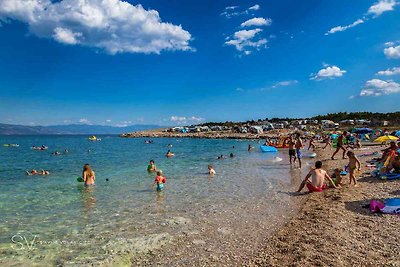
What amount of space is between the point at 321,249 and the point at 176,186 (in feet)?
33.0

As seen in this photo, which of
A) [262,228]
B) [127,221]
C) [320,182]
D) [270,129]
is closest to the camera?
[262,228]

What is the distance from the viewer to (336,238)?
7012mm

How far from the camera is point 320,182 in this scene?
12.7 m

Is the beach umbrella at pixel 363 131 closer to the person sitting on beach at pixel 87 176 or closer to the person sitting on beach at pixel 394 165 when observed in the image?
the person sitting on beach at pixel 394 165

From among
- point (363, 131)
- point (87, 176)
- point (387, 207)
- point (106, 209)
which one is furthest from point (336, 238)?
point (363, 131)

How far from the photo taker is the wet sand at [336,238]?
19.5 ft

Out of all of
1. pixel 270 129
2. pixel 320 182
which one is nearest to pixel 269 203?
pixel 320 182

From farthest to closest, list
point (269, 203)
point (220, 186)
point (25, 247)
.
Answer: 1. point (220, 186)
2. point (269, 203)
3. point (25, 247)

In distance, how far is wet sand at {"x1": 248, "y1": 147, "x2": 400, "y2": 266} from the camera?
5949 mm

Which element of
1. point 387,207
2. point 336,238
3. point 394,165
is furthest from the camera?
point 394,165

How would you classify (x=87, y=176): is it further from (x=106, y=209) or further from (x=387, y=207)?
(x=387, y=207)

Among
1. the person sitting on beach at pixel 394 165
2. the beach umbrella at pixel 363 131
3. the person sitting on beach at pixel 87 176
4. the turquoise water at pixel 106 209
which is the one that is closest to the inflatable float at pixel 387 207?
the turquoise water at pixel 106 209

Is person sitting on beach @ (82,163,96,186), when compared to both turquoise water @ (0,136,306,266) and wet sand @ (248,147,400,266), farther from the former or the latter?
wet sand @ (248,147,400,266)

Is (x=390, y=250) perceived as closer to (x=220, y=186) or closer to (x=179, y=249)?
(x=179, y=249)
